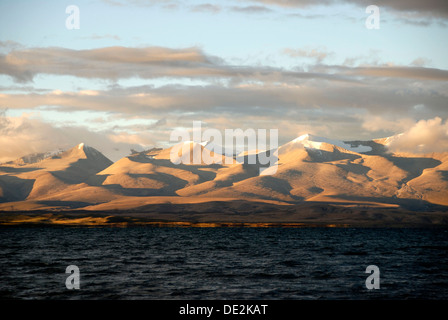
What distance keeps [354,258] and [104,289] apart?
5659cm

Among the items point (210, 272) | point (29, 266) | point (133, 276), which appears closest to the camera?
point (133, 276)

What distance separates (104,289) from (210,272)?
19865 millimetres

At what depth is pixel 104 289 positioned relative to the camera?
59.8 meters
